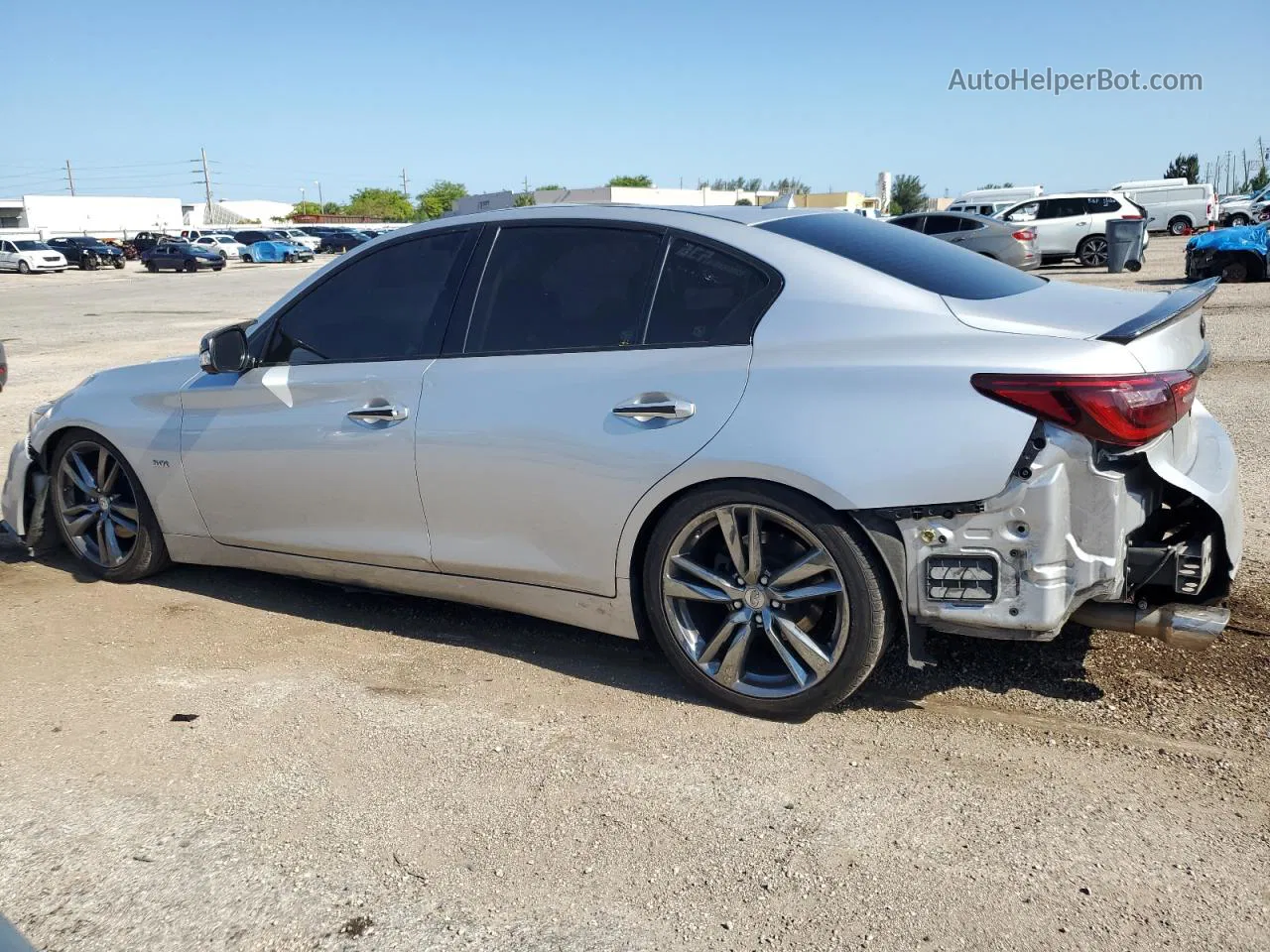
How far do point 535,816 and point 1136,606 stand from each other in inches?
76.1

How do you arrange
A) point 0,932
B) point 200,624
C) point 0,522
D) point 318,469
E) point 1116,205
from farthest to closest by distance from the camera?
point 1116,205 < point 0,522 < point 200,624 < point 318,469 < point 0,932

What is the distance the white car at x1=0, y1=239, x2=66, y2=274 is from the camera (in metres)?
49.4

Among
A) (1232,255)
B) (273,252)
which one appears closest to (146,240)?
(273,252)

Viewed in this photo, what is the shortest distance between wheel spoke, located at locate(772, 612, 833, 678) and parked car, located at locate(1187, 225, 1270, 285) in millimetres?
17518

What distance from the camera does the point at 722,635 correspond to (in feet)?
12.2

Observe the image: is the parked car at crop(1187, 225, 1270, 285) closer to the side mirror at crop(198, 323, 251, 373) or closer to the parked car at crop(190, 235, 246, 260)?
the side mirror at crop(198, 323, 251, 373)

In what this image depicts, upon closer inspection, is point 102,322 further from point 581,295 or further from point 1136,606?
point 1136,606

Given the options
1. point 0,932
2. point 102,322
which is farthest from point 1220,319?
point 102,322

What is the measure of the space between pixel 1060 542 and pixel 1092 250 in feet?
91.7

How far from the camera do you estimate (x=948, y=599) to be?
3.34 m

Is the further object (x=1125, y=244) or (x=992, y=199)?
(x=992, y=199)

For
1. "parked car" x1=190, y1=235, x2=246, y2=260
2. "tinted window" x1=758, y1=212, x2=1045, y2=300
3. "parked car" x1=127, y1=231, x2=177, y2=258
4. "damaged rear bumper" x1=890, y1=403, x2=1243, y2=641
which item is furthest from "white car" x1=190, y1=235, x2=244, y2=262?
"damaged rear bumper" x1=890, y1=403, x2=1243, y2=641

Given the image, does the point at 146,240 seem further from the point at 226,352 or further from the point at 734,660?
the point at 734,660

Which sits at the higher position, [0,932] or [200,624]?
[0,932]
